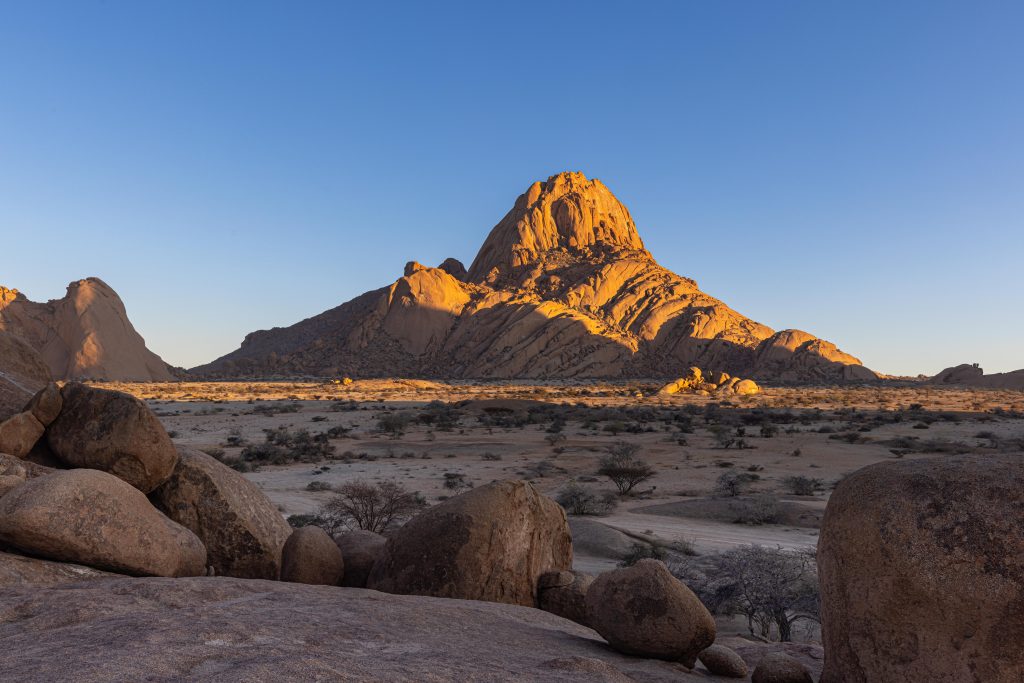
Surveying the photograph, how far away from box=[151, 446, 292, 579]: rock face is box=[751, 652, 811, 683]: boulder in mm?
4901

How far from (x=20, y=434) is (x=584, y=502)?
1124cm

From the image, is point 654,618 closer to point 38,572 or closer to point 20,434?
point 38,572

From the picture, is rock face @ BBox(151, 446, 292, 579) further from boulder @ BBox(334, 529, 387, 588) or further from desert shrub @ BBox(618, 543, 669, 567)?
desert shrub @ BBox(618, 543, 669, 567)

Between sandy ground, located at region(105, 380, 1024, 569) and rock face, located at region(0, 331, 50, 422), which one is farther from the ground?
rock face, located at region(0, 331, 50, 422)

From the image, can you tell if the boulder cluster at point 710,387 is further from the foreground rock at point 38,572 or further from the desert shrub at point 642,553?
the foreground rock at point 38,572

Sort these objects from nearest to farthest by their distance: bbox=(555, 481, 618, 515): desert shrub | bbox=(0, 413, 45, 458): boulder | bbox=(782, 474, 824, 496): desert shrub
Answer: bbox=(0, 413, 45, 458): boulder
bbox=(555, 481, 618, 515): desert shrub
bbox=(782, 474, 824, 496): desert shrub

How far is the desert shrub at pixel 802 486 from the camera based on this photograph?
58.5ft

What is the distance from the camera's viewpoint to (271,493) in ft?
55.5

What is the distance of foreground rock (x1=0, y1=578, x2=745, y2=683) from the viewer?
3.40 m

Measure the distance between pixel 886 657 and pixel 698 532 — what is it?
32.6 feet

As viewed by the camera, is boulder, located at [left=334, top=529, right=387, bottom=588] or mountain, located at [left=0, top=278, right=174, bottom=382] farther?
mountain, located at [left=0, top=278, right=174, bottom=382]

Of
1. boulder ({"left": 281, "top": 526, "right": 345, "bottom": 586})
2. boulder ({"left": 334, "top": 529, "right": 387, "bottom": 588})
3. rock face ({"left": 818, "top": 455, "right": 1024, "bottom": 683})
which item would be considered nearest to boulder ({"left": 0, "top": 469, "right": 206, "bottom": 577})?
boulder ({"left": 281, "top": 526, "right": 345, "bottom": 586})

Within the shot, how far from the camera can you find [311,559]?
7.18 meters

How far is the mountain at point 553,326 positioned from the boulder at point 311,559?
3390 inches
